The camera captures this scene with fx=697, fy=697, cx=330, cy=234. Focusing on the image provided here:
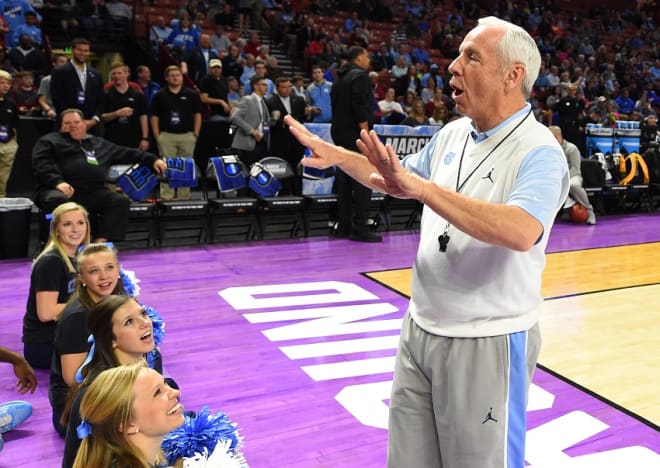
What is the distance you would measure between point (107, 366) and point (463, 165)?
1572mm

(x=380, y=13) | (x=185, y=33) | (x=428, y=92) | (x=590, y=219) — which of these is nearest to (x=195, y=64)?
(x=185, y=33)

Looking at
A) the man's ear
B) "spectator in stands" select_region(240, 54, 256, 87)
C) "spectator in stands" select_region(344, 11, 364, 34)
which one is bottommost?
"spectator in stands" select_region(240, 54, 256, 87)

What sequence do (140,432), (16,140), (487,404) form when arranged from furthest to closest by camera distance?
(16,140), (140,432), (487,404)

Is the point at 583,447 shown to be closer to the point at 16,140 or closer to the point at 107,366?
the point at 107,366

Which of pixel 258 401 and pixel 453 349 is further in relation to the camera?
pixel 258 401

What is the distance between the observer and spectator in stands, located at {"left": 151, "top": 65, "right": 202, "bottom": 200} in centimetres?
825

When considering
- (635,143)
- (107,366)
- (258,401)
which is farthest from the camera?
(635,143)

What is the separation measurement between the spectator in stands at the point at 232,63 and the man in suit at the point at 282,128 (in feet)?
7.44

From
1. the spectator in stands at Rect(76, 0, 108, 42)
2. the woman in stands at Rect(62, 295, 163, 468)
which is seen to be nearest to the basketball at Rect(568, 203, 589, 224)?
the woman in stands at Rect(62, 295, 163, 468)

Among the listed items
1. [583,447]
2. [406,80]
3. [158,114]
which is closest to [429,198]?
[583,447]

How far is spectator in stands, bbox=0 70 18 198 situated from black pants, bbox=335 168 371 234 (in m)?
3.57

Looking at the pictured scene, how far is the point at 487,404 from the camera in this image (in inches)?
66.4

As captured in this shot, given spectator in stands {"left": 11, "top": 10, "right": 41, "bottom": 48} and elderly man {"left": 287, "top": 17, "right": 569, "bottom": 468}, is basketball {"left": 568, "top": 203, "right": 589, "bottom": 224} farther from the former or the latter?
spectator in stands {"left": 11, "top": 10, "right": 41, "bottom": 48}

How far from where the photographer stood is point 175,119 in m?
8.27
